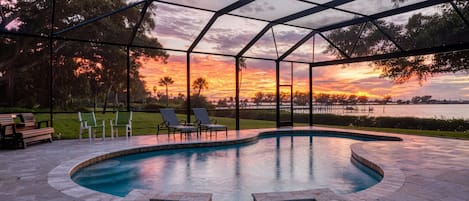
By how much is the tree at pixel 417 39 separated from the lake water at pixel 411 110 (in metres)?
1.93

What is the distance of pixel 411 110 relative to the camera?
15000 millimetres

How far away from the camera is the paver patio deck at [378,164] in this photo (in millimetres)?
3557

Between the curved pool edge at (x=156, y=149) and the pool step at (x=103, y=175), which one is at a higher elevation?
A: the curved pool edge at (x=156, y=149)

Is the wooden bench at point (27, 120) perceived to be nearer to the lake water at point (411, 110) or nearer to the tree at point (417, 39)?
the tree at point (417, 39)

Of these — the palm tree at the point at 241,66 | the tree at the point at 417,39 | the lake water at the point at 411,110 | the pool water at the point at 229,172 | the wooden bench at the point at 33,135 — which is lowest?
the pool water at the point at 229,172

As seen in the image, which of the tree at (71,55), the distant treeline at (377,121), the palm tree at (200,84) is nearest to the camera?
the tree at (71,55)

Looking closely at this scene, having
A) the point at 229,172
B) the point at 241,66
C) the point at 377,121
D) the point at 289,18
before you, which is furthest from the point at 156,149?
the point at 377,121

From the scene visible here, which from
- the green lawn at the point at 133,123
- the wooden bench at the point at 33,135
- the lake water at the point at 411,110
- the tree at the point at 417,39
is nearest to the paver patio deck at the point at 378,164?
the wooden bench at the point at 33,135

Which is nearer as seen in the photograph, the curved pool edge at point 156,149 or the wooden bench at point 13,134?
the curved pool edge at point 156,149

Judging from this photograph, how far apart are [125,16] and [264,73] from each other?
6157mm

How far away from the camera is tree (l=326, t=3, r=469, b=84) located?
8.57 m

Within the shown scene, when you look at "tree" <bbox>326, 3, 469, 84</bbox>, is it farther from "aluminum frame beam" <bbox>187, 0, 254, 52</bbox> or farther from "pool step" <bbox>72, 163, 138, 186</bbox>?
"pool step" <bbox>72, 163, 138, 186</bbox>

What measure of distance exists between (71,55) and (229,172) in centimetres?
1189

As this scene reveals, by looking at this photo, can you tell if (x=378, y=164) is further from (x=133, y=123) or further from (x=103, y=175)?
(x=133, y=123)
